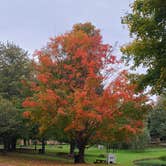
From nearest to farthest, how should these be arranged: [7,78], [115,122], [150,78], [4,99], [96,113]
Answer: [150,78] < [96,113] < [115,122] < [4,99] < [7,78]

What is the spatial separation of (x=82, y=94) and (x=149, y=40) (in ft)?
43.3

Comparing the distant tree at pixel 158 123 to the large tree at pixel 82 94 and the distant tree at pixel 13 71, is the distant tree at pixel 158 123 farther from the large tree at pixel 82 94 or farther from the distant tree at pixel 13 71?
the large tree at pixel 82 94

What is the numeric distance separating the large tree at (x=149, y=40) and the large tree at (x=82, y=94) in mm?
12303

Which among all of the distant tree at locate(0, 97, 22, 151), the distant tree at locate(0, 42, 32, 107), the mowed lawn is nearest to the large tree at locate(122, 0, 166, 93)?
the mowed lawn

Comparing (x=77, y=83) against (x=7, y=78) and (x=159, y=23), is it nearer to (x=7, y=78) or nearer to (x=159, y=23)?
(x=7, y=78)

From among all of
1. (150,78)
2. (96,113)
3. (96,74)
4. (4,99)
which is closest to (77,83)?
(96,74)

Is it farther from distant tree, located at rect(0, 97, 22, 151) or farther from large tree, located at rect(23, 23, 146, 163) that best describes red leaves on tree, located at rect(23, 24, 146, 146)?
distant tree, located at rect(0, 97, 22, 151)

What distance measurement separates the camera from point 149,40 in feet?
42.8

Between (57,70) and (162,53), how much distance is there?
1724 centimetres

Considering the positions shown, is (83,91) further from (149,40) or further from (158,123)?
(158,123)

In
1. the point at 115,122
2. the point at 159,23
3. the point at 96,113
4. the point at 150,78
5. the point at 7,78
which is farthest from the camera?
the point at 7,78

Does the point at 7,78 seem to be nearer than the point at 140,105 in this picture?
No

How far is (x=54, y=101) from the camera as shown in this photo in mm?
26875

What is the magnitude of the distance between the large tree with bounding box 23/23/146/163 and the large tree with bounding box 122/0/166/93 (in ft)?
40.4
